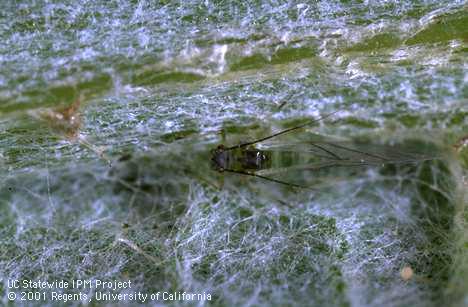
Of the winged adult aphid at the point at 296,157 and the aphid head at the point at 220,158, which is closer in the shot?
the winged adult aphid at the point at 296,157

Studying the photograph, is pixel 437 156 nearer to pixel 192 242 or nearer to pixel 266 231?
pixel 266 231

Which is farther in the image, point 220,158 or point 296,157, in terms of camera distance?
point 220,158

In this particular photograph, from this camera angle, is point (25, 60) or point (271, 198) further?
point (271, 198)

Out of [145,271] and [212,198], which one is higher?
[212,198]

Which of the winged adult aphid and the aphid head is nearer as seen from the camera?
the winged adult aphid

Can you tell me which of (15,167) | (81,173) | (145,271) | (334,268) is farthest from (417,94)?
(15,167)
